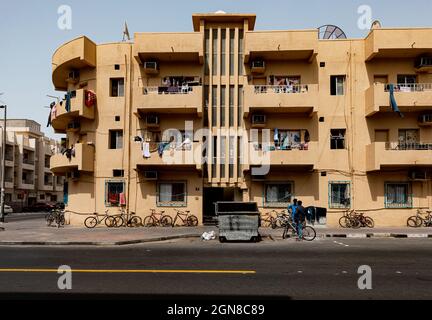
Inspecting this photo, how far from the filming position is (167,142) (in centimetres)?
2695

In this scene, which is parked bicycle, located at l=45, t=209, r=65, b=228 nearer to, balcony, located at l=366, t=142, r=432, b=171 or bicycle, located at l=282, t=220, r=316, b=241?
bicycle, located at l=282, t=220, r=316, b=241

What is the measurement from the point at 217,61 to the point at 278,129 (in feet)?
19.4

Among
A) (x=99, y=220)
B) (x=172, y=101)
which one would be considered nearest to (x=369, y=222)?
(x=172, y=101)

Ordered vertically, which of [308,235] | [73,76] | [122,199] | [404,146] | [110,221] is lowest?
[308,235]

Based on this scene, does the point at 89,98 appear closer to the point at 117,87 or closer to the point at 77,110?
the point at 77,110

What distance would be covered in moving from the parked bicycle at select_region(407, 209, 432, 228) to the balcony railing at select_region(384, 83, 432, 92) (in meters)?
7.41

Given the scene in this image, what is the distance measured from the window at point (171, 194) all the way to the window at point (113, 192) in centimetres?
254

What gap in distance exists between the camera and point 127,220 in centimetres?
2775

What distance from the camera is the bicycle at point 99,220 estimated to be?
27.5 metres

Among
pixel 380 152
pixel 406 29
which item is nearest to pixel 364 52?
pixel 406 29

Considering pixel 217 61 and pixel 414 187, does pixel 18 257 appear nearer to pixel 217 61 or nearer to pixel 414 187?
pixel 217 61

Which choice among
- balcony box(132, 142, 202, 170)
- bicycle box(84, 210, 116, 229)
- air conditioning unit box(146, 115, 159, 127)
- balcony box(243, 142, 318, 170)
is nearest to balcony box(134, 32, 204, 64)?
air conditioning unit box(146, 115, 159, 127)

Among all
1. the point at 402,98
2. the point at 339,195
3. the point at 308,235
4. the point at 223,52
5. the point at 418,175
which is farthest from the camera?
the point at 223,52

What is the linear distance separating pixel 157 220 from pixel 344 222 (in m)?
11.5
